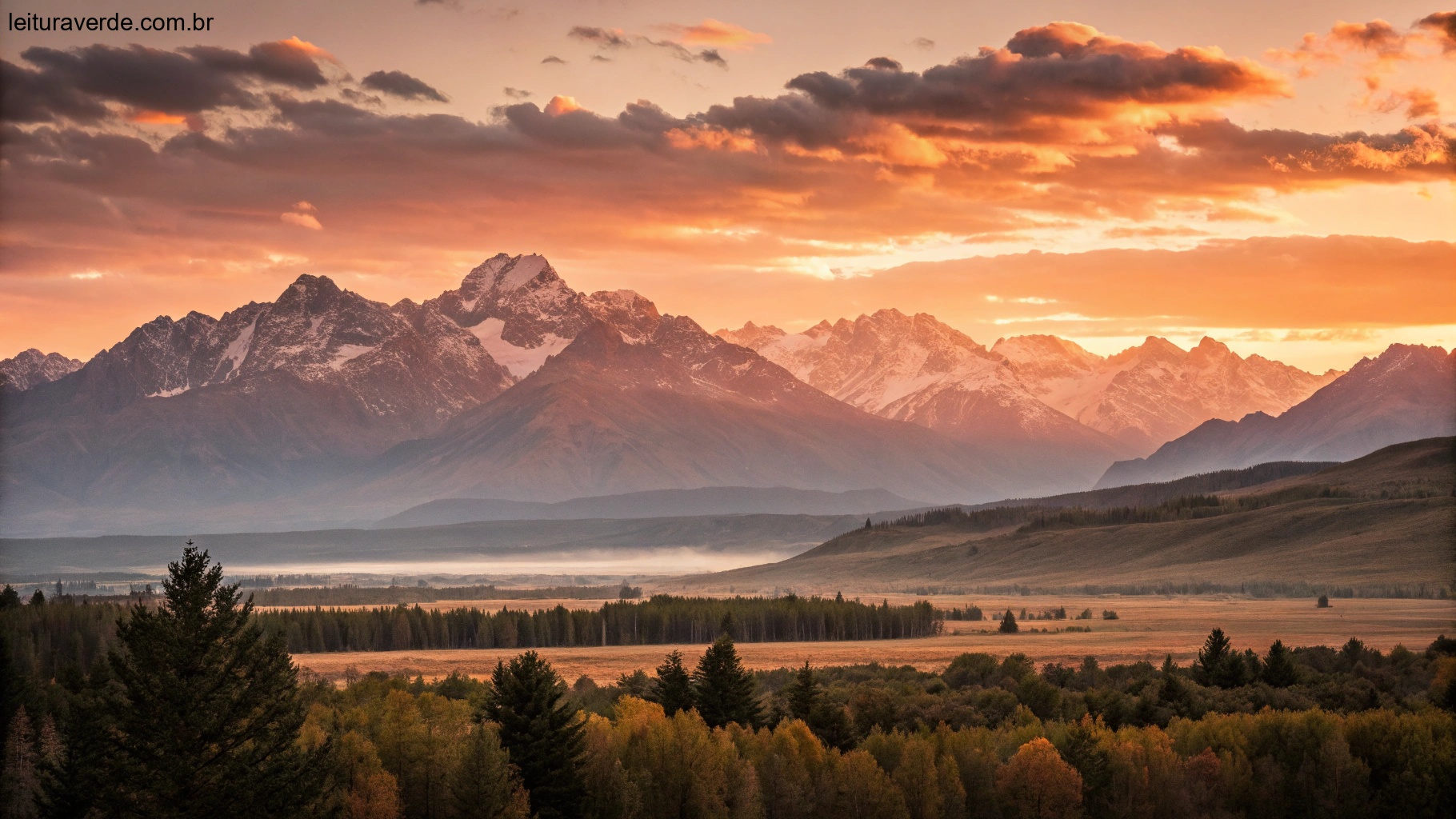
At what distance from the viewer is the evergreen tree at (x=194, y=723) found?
49.8 meters

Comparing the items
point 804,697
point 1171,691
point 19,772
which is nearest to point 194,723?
point 19,772

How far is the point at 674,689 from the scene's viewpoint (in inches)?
3494

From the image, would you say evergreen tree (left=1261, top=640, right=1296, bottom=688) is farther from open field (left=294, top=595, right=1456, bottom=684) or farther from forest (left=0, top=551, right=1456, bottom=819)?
open field (left=294, top=595, right=1456, bottom=684)

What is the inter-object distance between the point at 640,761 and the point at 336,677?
8819 centimetres

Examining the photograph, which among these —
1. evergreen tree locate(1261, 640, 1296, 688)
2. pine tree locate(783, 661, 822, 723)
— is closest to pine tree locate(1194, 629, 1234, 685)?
evergreen tree locate(1261, 640, 1296, 688)

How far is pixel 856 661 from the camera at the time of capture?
16200cm

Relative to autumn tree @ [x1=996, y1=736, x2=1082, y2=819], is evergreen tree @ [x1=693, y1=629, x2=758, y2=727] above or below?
above

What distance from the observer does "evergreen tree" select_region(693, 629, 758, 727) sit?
87562 millimetres

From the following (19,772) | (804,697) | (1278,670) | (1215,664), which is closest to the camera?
(19,772)

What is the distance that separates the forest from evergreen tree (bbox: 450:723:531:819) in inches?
4.2

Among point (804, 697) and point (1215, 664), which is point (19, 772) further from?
point (1215, 664)

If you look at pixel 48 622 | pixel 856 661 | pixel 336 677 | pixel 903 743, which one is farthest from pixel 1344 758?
pixel 48 622

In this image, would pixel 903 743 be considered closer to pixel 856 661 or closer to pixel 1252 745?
pixel 1252 745

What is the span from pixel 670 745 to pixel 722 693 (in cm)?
1582
